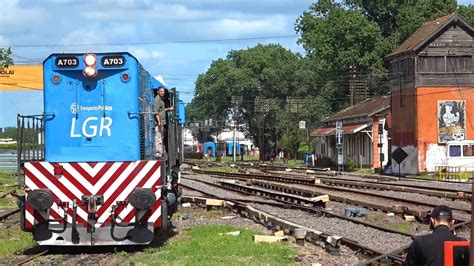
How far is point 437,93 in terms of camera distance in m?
55.6

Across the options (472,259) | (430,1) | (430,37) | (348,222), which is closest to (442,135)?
(430,37)

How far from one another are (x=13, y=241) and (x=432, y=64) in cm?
4617

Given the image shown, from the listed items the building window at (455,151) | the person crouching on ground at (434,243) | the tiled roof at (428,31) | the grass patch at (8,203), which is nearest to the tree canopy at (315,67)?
the tiled roof at (428,31)

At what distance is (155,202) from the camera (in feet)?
42.0

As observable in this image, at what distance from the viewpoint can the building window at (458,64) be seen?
185 feet

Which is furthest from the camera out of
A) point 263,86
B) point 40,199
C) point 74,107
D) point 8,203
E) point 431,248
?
point 263,86

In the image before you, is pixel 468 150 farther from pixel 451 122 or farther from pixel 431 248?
pixel 431 248

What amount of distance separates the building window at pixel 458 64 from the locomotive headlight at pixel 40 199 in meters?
48.4

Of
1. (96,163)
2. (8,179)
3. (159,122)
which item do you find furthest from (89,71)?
(8,179)

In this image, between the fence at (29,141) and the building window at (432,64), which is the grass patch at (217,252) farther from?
the building window at (432,64)

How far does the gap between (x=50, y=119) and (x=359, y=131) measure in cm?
5336

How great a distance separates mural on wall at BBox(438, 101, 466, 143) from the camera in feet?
181

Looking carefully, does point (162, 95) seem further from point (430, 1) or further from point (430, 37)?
point (430, 1)

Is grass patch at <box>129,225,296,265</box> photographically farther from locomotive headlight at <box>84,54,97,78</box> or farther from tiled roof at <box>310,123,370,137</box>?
tiled roof at <box>310,123,370,137</box>
